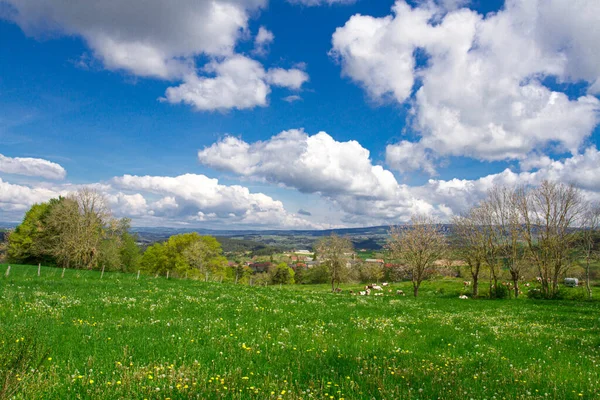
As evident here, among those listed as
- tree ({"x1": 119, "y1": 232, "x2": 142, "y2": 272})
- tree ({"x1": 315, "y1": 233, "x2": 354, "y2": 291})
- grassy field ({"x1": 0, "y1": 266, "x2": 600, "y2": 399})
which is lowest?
tree ({"x1": 119, "y1": 232, "x2": 142, "y2": 272})

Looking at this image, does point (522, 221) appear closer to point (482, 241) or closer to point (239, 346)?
point (482, 241)

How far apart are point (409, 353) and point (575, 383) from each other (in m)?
3.60

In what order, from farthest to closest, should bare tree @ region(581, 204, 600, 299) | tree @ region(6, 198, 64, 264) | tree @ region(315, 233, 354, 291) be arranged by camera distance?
tree @ region(6, 198, 64, 264)
tree @ region(315, 233, 354, 291)
bare tree @ region(581, 204, 600, 299)

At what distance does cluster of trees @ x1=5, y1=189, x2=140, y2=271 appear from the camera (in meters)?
58.8

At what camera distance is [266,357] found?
26.6ft

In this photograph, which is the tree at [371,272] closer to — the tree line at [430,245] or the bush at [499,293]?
the tree line at [430,245]

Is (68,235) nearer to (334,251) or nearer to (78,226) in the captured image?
(78,226)

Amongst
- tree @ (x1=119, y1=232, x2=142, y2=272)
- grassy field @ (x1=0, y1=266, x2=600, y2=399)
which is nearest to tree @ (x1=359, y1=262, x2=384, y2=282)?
tree @ (x1=119, y1=232, x2=142, y2=272)

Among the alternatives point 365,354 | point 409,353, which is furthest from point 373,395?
point 409,353

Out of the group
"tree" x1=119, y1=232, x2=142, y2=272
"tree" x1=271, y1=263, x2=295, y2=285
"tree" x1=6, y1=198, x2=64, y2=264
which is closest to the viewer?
"tree" x1=6, y1=198, x2=64, y2=264

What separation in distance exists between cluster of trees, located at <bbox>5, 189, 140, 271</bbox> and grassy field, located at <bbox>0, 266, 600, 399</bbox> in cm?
5233

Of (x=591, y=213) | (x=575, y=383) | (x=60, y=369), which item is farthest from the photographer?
(x=591, y=213)

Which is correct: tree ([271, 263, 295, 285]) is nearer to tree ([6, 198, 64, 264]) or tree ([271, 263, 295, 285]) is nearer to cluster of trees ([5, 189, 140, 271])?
cluster of trees ([5, 189, 140, 271])

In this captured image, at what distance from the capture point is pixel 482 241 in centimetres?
4181
